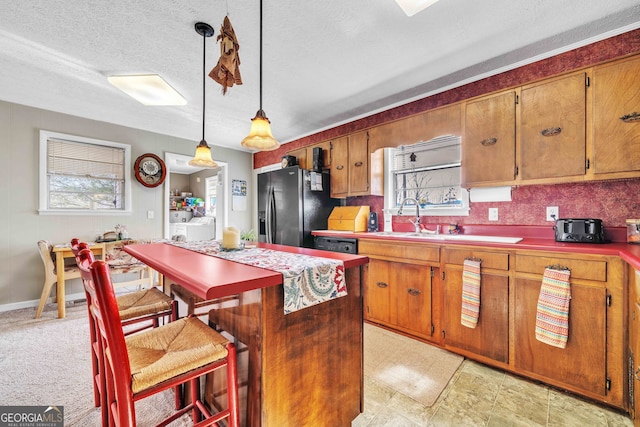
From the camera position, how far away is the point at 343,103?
128 inches

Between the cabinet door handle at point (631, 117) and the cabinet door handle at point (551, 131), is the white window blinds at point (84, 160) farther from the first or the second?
the cabinet door handle at point (631, 117)

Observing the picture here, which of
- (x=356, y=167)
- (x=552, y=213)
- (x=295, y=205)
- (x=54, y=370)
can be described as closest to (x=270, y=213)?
(x=295, y=205)

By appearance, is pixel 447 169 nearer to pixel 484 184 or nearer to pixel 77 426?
pixel 484 184

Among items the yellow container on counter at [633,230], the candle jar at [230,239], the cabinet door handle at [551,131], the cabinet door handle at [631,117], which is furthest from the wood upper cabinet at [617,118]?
the candle jar at [230,239]

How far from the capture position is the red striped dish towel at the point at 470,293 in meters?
1.97

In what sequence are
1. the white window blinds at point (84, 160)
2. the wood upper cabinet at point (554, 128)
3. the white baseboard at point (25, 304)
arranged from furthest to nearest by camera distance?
the white window blinds at point (84, 160) → the white baseboard at point (25, 304) → the wood upper cabinet at point (554, 128)

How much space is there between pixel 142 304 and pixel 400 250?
6.63 ft

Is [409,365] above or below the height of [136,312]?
below

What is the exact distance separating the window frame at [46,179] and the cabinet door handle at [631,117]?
17.7 ft

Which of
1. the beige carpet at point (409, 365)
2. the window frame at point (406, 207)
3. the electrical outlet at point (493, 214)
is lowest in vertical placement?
the beige carpet at point (409, 365)

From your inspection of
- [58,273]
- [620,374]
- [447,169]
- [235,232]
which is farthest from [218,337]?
[58,273]

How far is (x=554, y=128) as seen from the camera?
1961 mm

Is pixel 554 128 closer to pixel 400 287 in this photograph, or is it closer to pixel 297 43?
pixel 400 287

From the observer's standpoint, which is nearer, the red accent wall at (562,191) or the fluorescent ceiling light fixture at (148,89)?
the red accent wall at (562,191)
